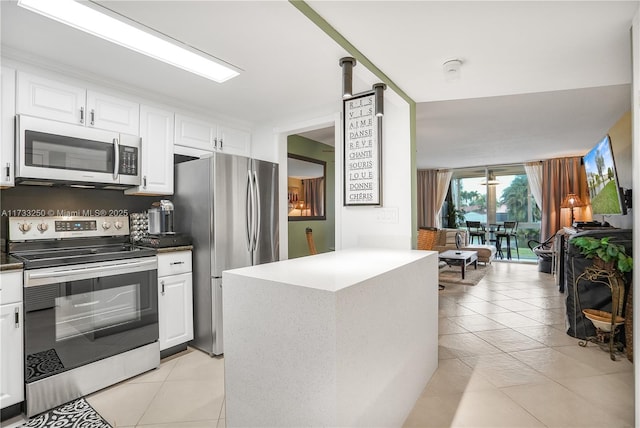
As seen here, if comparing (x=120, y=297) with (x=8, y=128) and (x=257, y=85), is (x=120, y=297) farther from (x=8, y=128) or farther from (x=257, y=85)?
(x=257, y=85)

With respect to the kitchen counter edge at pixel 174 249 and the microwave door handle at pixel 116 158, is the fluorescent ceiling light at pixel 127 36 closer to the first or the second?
the microwave door handle at pixel 116 158

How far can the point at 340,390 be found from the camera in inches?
47.2

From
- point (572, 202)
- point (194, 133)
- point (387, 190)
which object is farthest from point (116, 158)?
point (572, 202)

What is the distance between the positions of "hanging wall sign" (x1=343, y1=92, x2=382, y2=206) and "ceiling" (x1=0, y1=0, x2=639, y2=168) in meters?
0.24

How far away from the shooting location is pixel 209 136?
3.19 m

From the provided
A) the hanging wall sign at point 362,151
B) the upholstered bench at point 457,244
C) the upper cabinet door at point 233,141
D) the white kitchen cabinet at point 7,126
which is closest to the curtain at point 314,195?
the upper cabinet door at point 233,141

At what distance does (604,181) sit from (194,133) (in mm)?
4797

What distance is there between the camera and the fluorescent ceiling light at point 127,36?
1647 mm

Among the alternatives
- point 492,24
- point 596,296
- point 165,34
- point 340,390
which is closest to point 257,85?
point 165,34

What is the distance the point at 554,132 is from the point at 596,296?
297 cm

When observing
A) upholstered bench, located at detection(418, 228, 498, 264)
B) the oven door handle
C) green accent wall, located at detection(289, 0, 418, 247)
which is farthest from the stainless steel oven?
upholstered bench, located at detection(418, 228, 498, 264)

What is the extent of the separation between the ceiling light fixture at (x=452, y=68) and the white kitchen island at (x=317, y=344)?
1.31 meters

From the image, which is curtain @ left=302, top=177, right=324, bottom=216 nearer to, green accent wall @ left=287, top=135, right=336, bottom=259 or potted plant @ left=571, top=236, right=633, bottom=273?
green accent wall @ left=287, top=135, right=336, bottom=259

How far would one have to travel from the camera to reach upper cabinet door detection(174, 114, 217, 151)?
Result: 2.96 meters
